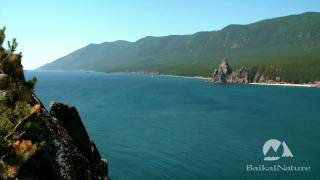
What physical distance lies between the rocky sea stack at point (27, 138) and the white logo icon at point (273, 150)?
226 ft

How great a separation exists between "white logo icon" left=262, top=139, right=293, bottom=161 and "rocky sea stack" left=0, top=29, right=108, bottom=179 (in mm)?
68808

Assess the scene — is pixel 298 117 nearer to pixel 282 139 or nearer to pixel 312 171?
pixel 282 139

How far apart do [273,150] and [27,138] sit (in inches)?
3399

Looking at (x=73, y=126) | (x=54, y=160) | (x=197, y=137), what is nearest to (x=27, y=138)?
(x=54, y=160)

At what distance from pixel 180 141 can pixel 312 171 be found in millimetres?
33873

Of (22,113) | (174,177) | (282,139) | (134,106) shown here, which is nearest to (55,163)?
(22,113)

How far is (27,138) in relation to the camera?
63.8ft

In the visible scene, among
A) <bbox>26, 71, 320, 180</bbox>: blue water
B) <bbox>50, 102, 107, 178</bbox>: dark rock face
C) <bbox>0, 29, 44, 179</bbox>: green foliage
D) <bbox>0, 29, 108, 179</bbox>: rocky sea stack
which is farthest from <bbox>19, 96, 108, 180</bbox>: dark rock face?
<bbox>26, 71, 320, 180</bbox>: blue water

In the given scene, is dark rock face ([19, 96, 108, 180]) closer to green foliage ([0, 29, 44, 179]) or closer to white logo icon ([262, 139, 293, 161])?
green foliage ([0, 29, 44, 179])

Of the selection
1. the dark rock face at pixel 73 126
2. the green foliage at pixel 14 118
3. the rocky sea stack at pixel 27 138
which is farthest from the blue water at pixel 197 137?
the green foliage at pixel 14 118

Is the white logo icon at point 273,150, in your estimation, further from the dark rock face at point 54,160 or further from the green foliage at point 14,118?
the green foliage at point 14,118

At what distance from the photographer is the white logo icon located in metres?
87.8

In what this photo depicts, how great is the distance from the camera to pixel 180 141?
4070 inches

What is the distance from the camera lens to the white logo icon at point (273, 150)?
288ft
